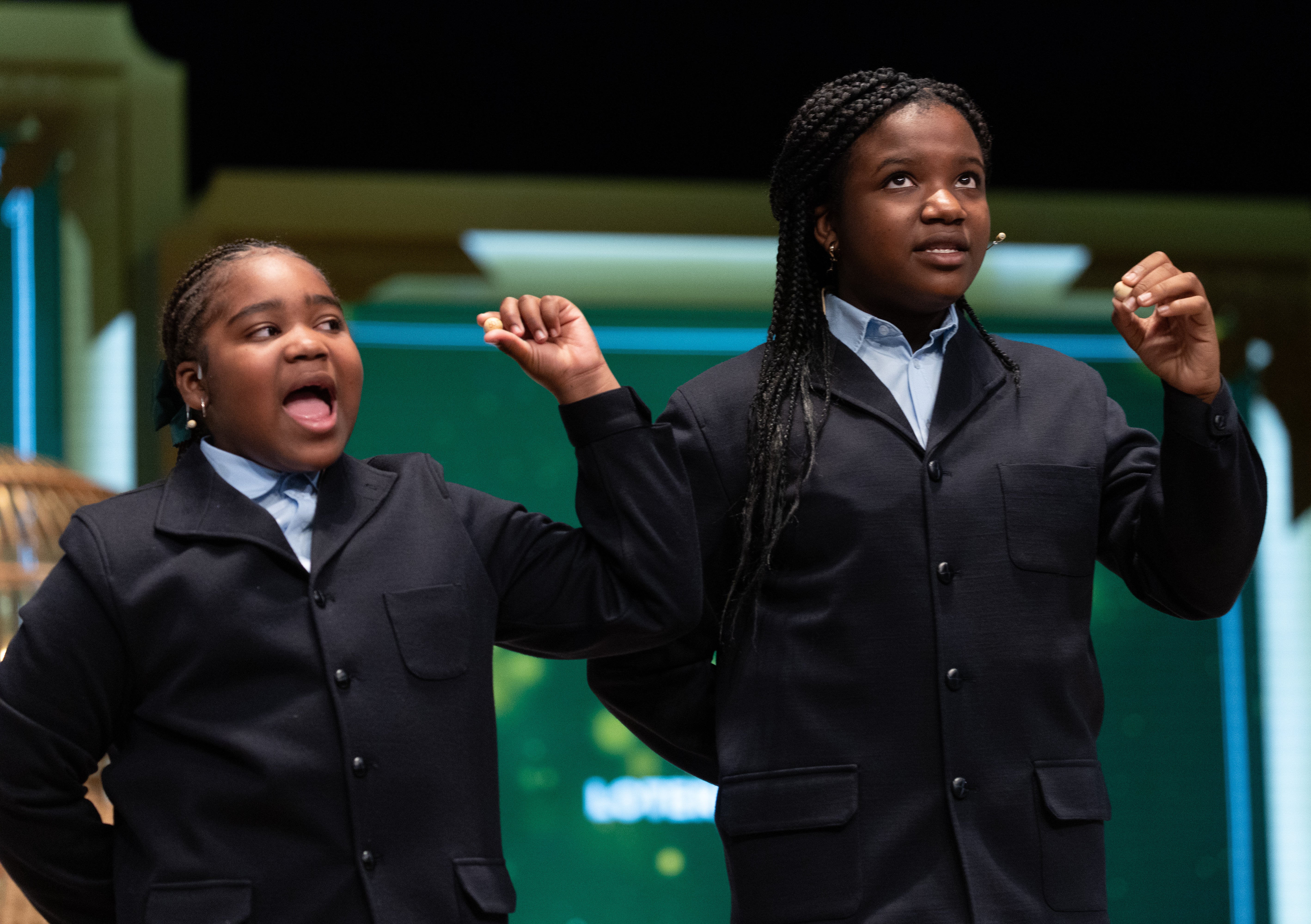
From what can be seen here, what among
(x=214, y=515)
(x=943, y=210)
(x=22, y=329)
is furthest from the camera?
(x=22, y=329)

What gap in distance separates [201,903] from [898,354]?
95 cm

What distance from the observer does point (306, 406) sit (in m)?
Result: 1.75

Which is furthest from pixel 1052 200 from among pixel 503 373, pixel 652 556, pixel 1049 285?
pixel 652 556

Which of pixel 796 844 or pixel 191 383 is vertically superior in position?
pixel 191 383

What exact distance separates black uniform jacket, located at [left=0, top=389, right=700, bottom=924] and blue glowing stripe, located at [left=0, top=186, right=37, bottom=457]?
2.10 meters

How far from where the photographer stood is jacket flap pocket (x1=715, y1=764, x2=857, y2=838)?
1.74m

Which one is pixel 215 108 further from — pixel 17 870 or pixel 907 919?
pixel 907 919

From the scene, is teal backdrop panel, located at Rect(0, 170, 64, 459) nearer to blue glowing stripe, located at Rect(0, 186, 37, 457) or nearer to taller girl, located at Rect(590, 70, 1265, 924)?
blue glowing stripe, located at Rect(0, 186, 37, 457)

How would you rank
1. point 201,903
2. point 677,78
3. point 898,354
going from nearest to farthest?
point 201,903 → point 898,354 → point 677,78

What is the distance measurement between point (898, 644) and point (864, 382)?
30 cm

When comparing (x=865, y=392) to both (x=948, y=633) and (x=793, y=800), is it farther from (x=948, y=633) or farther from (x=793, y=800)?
(x=793, y=800)

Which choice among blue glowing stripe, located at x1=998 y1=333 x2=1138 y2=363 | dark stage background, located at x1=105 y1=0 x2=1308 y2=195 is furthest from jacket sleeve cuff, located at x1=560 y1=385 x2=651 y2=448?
blue glowing stripe, located at x1=998 y1=333 x2=1138 y2=363

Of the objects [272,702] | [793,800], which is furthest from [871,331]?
[272,702]

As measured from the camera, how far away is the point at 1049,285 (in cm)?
392
